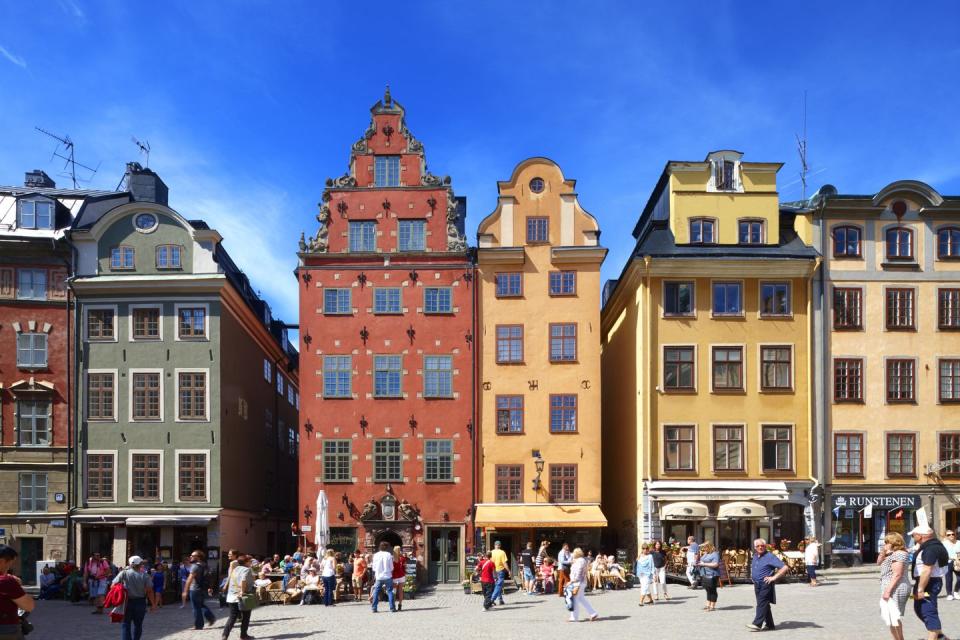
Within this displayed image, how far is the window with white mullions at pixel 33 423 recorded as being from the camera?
40969mm

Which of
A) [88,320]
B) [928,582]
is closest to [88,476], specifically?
[88,320]

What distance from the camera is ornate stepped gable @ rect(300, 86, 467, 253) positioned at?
41.5 m

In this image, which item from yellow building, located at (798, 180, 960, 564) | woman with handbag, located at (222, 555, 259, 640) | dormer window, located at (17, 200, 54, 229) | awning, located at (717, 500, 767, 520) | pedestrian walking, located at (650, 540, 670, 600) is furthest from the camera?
dormer window, located at (17, 200, 54, 229)

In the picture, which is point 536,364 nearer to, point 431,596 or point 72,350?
point 431,596

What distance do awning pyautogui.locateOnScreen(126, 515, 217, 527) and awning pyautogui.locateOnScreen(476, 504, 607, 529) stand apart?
419 inches

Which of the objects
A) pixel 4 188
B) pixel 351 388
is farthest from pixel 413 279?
pixel 4 188

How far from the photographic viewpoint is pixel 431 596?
34.2m

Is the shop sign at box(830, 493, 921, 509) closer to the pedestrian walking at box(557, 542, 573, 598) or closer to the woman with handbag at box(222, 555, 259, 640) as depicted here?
the pedestrian walking at box(557, 542, 573, 598)

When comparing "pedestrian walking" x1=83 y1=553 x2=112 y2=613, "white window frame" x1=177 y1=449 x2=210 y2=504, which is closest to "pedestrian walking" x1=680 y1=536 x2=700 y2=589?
"pedestrian walking" x1=83 y1=553 x2=112 y2=613

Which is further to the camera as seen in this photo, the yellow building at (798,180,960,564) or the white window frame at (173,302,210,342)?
the white window frame at (173,302,210,342)

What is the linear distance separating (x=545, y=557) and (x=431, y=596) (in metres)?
4.01

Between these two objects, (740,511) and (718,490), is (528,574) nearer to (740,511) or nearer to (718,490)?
(740,511)

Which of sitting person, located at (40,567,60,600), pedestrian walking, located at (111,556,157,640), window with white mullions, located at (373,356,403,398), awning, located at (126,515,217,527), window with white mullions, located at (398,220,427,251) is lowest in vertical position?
sitting person, located at (40,567,60,600)

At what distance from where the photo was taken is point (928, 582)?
54.1 feet
